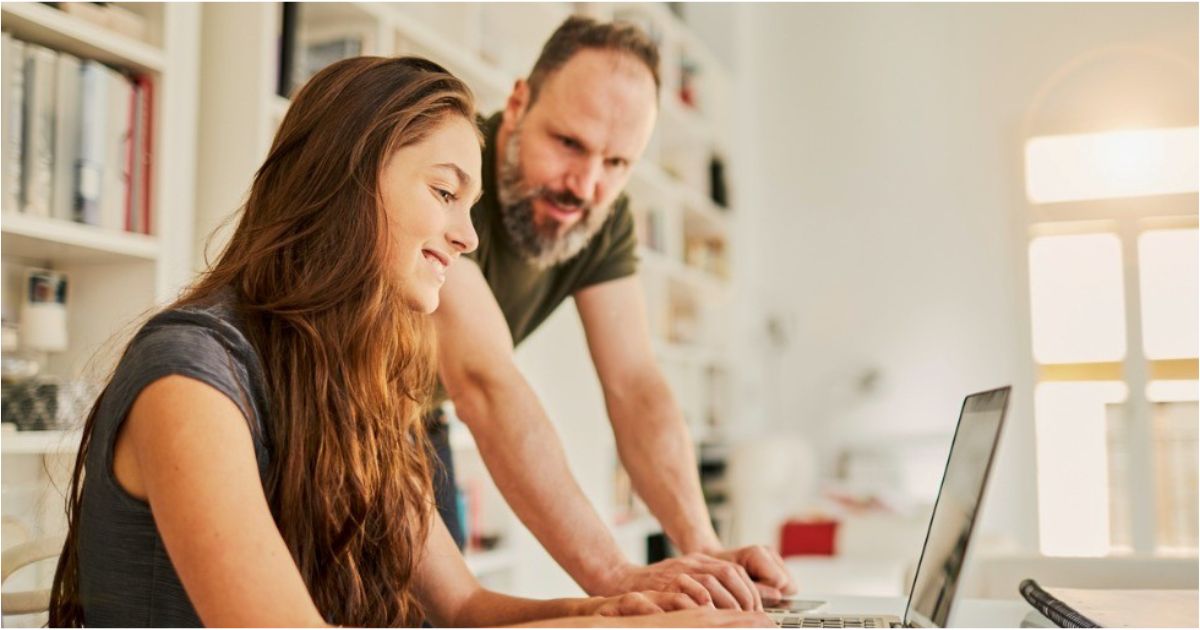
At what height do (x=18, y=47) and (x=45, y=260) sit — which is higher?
(x=18, y=47)

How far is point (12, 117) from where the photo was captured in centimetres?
167

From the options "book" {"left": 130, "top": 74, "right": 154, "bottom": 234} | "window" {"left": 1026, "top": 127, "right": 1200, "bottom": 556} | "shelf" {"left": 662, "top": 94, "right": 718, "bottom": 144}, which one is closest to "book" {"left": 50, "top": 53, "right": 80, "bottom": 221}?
"book" {"left": 130, "top": 74, "right": 154, "bottom": 234}

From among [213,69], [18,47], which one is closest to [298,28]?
[213,69]

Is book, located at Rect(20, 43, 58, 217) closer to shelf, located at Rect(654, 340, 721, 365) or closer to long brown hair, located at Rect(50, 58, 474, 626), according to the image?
long brown hair, located at Rect(50, 58, 474, 626)

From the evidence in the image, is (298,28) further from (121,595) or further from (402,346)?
(121,595)

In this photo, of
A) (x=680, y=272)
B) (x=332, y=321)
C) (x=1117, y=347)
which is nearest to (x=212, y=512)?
(x=332, y=321)

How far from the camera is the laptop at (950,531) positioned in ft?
2.97

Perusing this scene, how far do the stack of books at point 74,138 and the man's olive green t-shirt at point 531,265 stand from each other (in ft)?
2.23

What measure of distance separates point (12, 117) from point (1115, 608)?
169cm

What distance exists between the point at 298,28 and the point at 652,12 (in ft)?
8.14

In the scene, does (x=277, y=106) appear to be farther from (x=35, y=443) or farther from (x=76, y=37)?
(x=35, y=443)

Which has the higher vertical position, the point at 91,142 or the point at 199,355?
the point at 91,142

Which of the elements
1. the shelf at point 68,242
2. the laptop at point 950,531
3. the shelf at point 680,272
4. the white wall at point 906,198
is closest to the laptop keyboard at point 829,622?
the laptop at point 950,531

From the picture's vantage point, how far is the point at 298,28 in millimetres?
2193
